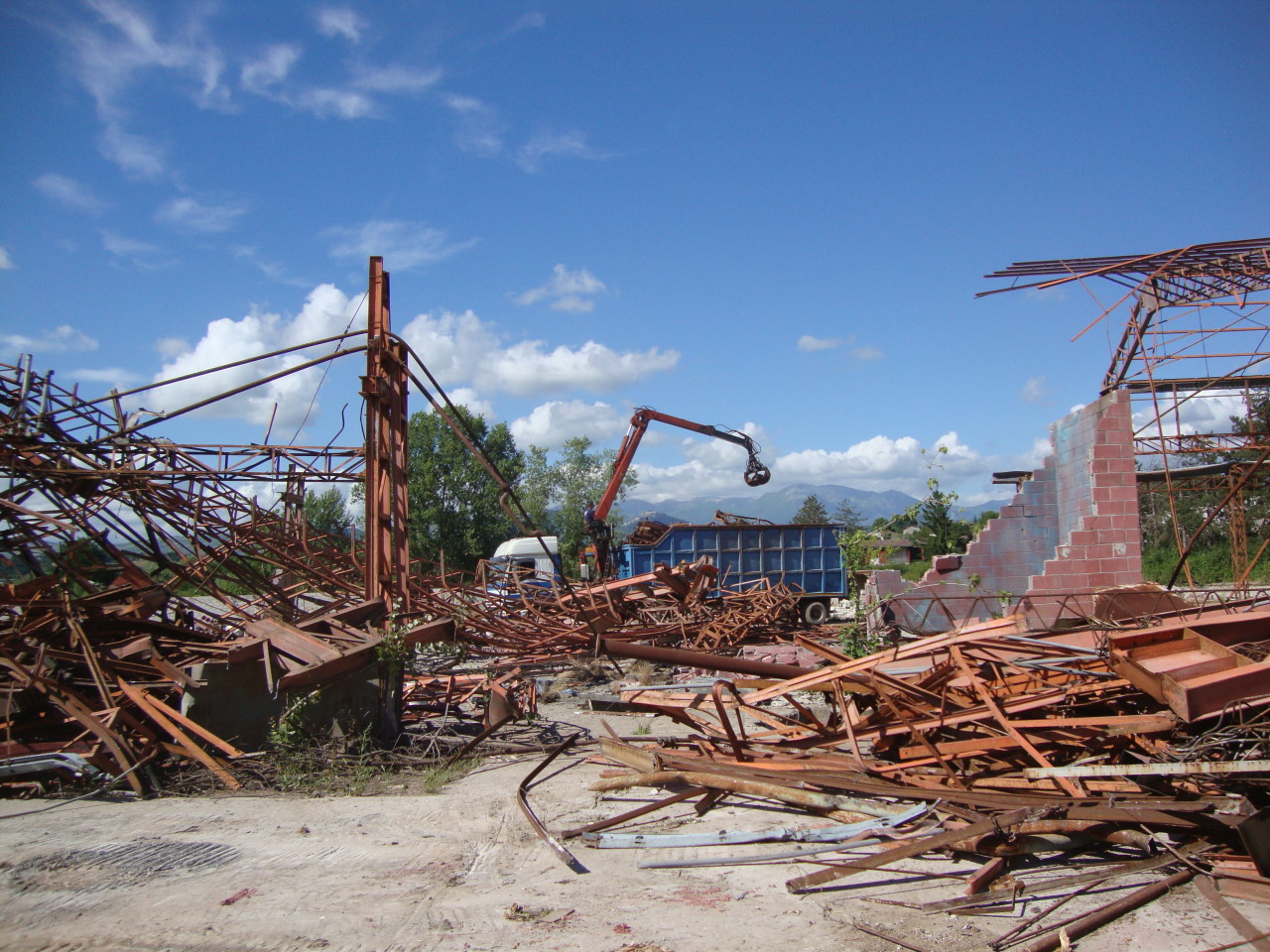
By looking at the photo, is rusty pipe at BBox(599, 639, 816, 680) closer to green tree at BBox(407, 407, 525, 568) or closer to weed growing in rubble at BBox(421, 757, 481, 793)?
weed growing in rubble at BBox(421, 757, 481, 793)

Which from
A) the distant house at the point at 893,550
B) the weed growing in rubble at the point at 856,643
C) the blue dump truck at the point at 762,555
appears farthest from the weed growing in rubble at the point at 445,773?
the blue dump truck at the point at 762,555

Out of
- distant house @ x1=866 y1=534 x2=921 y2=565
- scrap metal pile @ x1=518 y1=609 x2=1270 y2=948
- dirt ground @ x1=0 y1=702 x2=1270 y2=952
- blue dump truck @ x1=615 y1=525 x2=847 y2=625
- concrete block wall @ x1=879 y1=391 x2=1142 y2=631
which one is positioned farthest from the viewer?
blue dump truck @ x1=615 y1=525 x2=847 y2=625

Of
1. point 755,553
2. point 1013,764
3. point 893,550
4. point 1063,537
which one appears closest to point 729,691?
point 1013,764

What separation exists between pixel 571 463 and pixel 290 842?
5746 centimetres

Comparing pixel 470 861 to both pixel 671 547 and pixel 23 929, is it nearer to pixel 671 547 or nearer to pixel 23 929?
pixel 23 929

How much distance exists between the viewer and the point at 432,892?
15.8ft

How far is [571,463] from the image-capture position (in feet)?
207

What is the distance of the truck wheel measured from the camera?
19891 millimetres

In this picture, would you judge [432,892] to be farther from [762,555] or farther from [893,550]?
[893,550]

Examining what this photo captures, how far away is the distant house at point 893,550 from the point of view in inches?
693

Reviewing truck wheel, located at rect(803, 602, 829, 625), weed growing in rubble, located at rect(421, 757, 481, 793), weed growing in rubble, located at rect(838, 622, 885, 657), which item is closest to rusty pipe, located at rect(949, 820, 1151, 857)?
weed growing in rubble, located at rect(421, 757, 481, 793)

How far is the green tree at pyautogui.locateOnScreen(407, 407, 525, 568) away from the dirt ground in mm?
39675

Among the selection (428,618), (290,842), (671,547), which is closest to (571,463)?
(671,547)

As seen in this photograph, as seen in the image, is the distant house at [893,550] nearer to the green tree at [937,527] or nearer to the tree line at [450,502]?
the green tree at [937,527]
